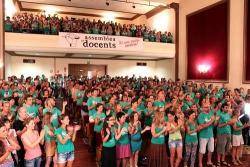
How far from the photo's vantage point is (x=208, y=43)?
12.6 m

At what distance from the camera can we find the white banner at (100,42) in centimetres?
1195

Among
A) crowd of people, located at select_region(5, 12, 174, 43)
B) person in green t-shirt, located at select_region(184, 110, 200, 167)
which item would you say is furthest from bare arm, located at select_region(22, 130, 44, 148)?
crowd of people, located at select_region(5, 12, 174, 43)

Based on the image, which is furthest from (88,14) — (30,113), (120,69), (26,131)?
(26,131)

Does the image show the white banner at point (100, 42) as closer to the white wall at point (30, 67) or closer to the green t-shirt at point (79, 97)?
the green t-shirt at point (79, 97)

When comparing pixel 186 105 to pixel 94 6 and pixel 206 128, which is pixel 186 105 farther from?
pixel 94 6

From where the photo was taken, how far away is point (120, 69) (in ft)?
58.4

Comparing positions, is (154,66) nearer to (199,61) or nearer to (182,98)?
(199,61)

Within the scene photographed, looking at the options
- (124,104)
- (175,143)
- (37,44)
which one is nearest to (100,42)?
(37,44)

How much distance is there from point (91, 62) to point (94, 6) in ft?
12.7

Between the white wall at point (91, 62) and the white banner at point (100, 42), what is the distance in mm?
3423

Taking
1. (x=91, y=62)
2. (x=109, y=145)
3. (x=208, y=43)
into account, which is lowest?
(x=109, y=145)

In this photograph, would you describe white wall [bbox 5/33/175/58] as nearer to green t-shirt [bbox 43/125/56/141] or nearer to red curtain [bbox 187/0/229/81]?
red curtain [bbox 187/0/229/81]

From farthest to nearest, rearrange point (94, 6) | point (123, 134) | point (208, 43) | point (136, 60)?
1. point (136, 60)
2. point (94, 6)
3. point (208, 43)
4. point (123, 134)

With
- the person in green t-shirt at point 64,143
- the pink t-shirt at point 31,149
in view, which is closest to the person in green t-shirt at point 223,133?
the person in green t-shirt at point 64,143
